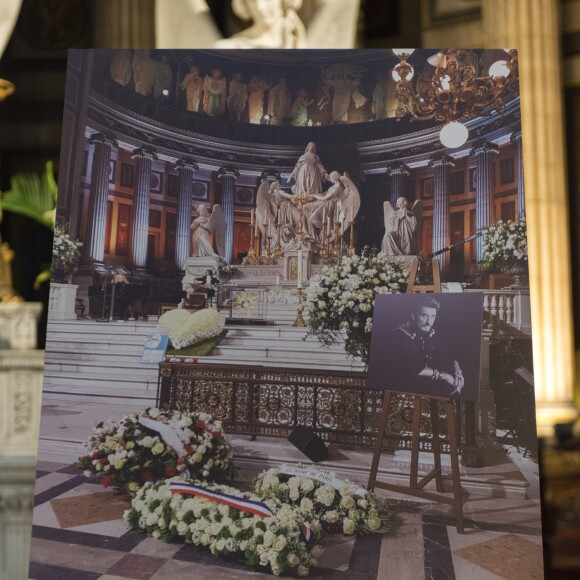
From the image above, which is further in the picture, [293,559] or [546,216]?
[546,216]

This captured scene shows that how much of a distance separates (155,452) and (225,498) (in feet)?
1.06

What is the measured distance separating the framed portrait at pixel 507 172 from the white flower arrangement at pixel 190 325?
4.06 ft

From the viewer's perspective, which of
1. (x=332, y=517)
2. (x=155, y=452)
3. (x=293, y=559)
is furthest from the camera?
(x=155, y=452)

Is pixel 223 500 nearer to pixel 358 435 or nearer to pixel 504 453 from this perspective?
pixel 358 435

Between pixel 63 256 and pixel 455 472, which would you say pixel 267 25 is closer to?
pixel 63 256

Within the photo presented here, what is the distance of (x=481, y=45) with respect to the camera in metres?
5.13

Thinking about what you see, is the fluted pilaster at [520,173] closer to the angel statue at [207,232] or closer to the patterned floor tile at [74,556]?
the angel statue at [207,232]

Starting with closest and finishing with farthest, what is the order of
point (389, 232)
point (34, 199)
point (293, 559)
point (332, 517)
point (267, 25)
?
1. point (293, 559)
2. point (332, 517)
3. point (389, 232)
4. point (267, 25)
5. point (34, 199)

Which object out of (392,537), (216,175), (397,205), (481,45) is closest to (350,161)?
(397,205)

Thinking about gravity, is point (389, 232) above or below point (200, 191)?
below

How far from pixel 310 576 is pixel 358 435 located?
53 cm

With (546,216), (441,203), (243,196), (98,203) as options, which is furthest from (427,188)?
(546,216)

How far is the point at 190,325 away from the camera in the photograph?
2316 mm

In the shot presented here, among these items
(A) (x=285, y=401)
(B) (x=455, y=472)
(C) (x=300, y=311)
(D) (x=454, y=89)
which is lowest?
(B) (x=455, y=472)
